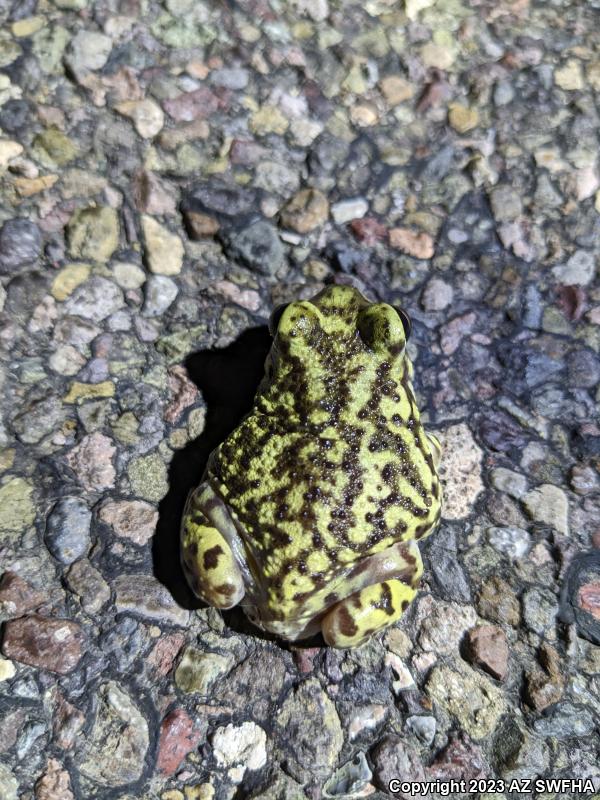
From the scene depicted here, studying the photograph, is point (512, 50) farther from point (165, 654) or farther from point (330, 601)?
point (165, 654)

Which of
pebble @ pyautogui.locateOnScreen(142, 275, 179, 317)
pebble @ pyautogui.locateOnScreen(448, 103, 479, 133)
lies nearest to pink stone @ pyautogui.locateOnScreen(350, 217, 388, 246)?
pebble @ pyautogui.locateOnScreen(448, 103, 479, 133)

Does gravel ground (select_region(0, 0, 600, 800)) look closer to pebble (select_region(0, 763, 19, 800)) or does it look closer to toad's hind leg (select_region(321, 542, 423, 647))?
pebble (select_region(0, 763, 19, 800))

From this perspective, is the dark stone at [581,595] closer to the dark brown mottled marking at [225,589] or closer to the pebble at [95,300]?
the dark brown mottled marking at [225,589]

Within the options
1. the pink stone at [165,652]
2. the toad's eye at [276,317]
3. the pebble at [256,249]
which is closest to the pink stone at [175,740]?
the pink stone at [165,652]

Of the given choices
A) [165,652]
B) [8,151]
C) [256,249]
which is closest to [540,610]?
[165,652]

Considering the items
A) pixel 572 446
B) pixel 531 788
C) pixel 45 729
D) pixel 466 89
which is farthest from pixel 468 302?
pixel 45 729

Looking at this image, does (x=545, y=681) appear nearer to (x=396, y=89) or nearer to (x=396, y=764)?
(x=396, y=764)
